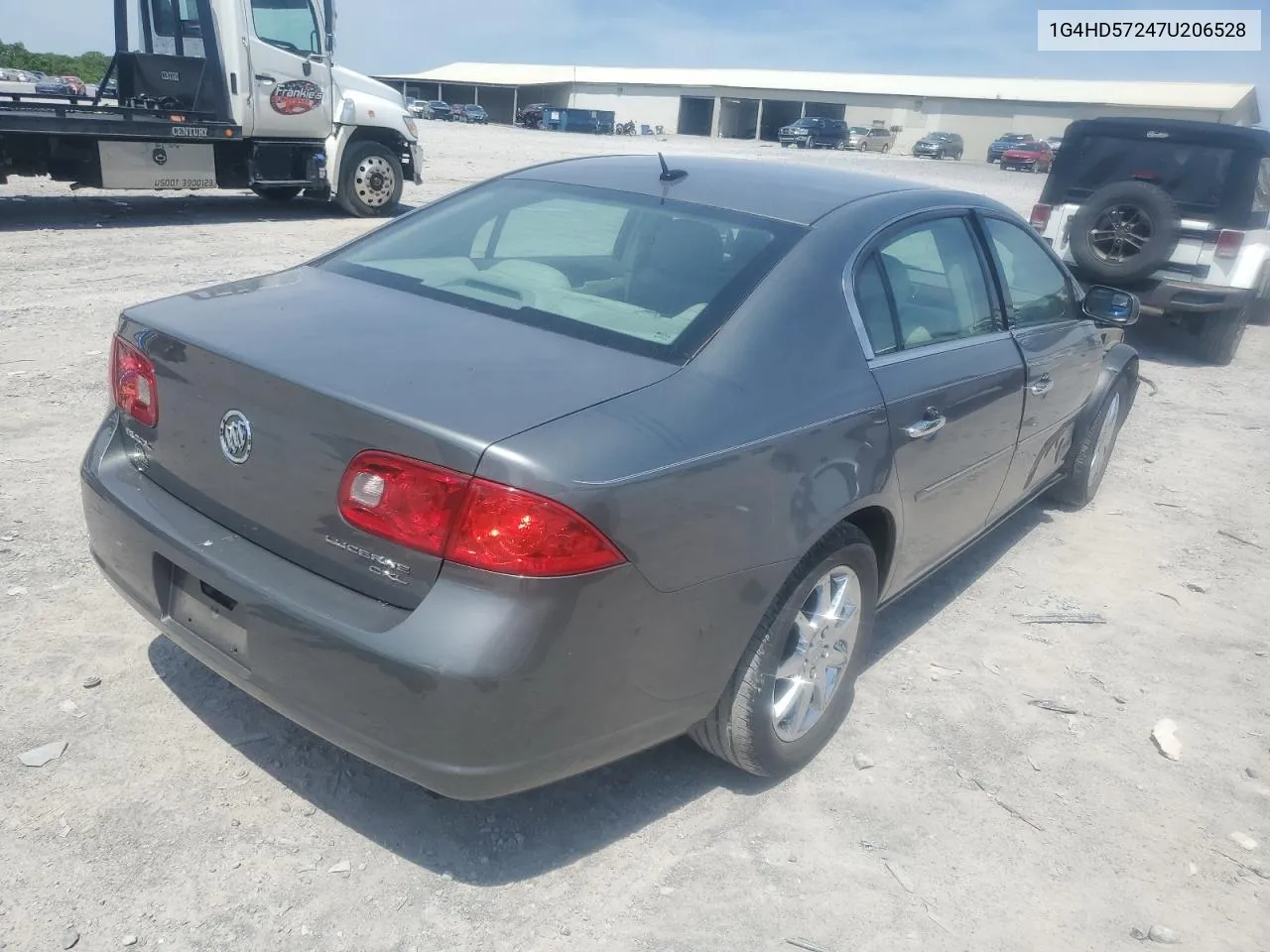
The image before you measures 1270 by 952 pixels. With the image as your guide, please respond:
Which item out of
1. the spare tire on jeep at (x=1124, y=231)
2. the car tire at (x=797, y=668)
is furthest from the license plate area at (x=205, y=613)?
the spare tire on jeep at (x=1124, y=231)

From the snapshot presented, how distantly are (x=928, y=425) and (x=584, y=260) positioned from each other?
1.17 m

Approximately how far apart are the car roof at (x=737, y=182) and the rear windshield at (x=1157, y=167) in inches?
255

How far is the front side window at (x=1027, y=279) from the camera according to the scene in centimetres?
406

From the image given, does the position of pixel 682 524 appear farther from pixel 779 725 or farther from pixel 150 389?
pixel 150 389

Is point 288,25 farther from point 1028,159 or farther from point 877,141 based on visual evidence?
point 877,141

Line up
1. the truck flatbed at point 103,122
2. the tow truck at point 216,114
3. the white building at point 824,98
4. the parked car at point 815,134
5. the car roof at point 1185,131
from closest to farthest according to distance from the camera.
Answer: the car roof at point 1185,131 < the truck flatbed at point 103,122 < the tow truck at point 216,114 < the parked car at point 815,134 < the white building at point 824,98

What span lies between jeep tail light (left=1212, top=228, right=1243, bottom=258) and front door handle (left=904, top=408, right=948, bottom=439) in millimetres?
7017

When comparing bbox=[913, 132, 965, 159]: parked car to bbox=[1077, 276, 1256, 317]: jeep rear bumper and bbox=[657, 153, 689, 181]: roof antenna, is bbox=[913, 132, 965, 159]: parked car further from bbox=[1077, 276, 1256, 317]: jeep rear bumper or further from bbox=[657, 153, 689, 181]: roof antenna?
bbox=[657, 153, 689, 181]: roof antenna

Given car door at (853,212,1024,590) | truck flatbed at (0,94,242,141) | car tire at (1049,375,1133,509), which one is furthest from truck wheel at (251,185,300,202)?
car door at (853,212,1024,590)

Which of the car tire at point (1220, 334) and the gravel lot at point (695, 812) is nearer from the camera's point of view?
the gravel lot at point (695, 812)

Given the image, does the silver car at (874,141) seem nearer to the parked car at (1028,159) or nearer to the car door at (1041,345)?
the parked car at (1028,159)

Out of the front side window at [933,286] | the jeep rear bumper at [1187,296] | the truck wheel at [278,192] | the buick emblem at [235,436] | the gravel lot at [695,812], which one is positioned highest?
the front side window at [933,286]

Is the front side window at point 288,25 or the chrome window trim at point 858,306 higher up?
the front side window at point 288,25

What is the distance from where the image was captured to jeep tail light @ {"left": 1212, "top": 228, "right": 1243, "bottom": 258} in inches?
347
